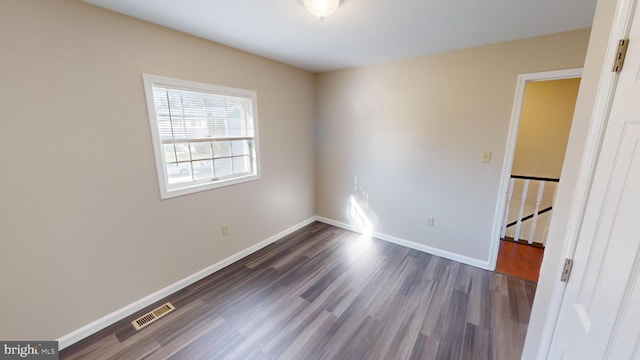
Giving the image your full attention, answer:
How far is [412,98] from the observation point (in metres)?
2.86

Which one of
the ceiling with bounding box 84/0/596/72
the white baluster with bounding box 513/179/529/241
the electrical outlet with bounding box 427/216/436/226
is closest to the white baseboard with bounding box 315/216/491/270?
the electrical outlet with bounding box 427/216/436/226

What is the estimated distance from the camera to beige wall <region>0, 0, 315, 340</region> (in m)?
1.45

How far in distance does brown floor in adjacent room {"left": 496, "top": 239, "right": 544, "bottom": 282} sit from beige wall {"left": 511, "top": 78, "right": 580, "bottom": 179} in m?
1.56

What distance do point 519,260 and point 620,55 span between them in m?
2.99

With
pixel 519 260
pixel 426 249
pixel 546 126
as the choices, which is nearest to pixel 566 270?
pixel 426 249

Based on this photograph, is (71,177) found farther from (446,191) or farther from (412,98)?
(446,191)

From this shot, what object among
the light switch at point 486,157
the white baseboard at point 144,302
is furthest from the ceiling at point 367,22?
the white baseboard at point 144,302

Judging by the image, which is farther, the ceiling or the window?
the window

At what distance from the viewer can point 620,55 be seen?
0.72 m

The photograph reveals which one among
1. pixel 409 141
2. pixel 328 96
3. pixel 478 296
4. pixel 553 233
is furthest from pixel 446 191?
pixel 328 96

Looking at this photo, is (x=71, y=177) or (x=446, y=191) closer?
(x=71, y=177)

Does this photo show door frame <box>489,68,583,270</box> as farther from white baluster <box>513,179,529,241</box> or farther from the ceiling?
white baluster <box>513,179,529,241</box>

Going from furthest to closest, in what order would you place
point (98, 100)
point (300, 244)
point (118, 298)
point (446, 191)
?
1. point (300, 244)
2. point (446, 191)
3. point (118, 298)
4. point (98, 100)

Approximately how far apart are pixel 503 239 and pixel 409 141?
2092 mm
